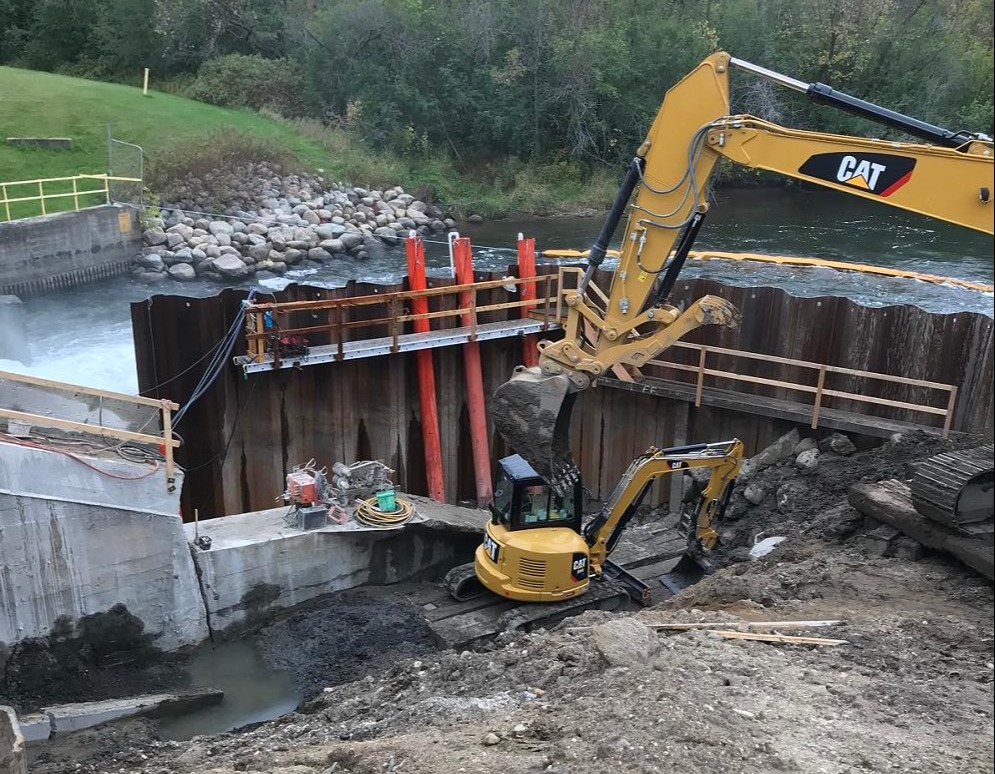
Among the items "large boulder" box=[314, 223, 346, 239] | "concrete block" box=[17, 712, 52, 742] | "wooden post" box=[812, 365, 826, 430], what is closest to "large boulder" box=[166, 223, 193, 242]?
"large boulder" box=[314, 223, 346, 239]

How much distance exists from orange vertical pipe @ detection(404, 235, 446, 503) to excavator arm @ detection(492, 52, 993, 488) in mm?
3256

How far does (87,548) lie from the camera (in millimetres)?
9312

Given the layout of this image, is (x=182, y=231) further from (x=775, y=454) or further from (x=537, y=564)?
(x=537, y=564)

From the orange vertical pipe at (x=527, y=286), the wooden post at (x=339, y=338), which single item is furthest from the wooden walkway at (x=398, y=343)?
the orange vertical pipe at (x=527, y=286)

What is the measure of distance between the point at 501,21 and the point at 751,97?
24748mm

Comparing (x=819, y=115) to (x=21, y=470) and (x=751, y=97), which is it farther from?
(x=21, y=470)

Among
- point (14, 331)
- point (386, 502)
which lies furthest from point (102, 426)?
point (14, 331)

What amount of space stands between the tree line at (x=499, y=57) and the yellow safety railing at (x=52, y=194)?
3711mm

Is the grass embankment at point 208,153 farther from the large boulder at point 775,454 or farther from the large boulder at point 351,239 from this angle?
the large boulder at point 775,454

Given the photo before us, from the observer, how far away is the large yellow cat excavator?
8000 millimetres

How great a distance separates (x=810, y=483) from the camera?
12.0m

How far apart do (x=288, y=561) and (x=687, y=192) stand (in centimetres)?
625

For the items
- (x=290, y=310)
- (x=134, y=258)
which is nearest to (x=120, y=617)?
(x=290, y=310)

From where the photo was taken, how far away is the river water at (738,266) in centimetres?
1811
